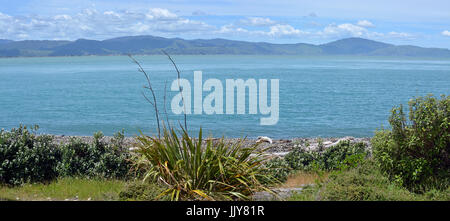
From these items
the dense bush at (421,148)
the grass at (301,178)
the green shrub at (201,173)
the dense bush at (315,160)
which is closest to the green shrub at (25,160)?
the green shrub at (201,173)

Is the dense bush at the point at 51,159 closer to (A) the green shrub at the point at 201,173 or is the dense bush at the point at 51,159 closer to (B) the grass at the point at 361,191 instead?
(A) the green shrub at the point at 201,173

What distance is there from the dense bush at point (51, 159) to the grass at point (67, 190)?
1.05 ft

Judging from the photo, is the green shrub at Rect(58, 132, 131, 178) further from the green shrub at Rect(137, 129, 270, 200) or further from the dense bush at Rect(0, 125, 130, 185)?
the green shrub at Rect(137, 129, 270, 200)

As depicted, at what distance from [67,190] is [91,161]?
1.40 meters

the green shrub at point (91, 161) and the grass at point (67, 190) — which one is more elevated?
the green shrub at point (91, 161)

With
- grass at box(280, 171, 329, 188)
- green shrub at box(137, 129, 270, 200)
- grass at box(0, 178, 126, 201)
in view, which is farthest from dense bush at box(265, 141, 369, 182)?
grass at box(0, 178, 126, 201)

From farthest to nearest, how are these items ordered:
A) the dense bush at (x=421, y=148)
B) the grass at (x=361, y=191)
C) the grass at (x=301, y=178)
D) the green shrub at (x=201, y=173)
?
the grass at (x=301, y=178) → the dense bush at (x=421, y=148) → the green shrub at (x=201, y=173) → the grass at (x=361, y=191)

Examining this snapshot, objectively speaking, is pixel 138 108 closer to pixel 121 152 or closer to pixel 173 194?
pixel 121 152

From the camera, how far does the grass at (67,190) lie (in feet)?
24.1

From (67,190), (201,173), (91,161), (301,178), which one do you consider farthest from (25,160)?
(301,178)

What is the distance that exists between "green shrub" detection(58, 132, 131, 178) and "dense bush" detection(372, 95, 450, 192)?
5243mm
